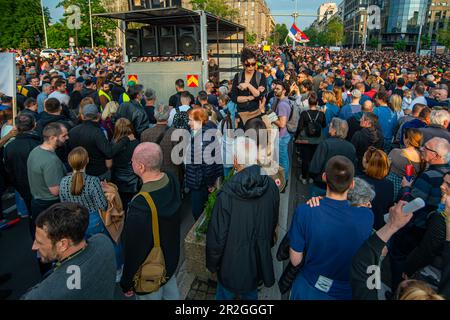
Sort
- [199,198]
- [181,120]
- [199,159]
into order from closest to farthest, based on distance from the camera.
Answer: [199,159] → [199,198] → [181,120]

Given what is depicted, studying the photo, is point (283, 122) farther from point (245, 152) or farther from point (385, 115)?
point (245, 152)

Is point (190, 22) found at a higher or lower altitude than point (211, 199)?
higher

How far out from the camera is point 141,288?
9.05 feet

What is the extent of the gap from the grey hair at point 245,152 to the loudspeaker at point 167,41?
9.15 meters

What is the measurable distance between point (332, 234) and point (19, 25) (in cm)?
6736

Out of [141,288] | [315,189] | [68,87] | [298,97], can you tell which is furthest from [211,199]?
[68,87]

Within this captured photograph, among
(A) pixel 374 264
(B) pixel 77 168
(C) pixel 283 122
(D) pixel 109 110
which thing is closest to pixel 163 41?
(D) pixel 109 110

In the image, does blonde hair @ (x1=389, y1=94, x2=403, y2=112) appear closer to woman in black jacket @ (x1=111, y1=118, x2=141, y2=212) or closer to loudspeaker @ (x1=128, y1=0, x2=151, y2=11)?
woman in black jacket @ (x1=111, y1=118, x2=141, y2=212)

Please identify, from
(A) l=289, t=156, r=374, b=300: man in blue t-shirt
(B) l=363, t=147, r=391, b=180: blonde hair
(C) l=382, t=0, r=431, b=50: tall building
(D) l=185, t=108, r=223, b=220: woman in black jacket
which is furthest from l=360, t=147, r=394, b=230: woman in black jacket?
(C) l=382, t=0, r=431, b=50: tall building

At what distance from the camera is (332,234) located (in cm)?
232

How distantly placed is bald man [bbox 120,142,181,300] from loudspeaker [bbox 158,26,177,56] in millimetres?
9205

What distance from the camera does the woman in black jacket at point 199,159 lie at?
453cm

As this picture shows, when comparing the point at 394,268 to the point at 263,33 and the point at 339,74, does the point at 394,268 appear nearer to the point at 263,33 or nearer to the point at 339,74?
the point at 339,74
